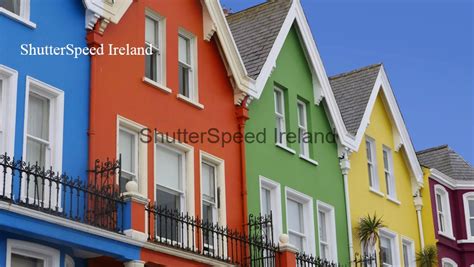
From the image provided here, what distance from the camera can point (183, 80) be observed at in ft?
79.7

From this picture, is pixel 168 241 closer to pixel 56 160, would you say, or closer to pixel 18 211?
pixel 56 160

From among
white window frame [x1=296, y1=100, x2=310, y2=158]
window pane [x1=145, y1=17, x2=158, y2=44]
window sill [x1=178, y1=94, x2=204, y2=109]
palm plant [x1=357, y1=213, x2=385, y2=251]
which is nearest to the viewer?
window pane [x1=145, y1=17, x2=158, y2=44]

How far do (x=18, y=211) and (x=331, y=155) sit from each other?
48.1 feet

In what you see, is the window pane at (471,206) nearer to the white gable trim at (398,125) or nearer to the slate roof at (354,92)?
the white gable trim at (398,125)

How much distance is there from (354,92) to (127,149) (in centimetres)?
1340

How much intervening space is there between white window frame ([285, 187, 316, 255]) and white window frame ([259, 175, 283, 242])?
26.9 inches

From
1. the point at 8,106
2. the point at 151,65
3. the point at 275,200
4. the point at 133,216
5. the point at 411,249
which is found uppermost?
the point at 151,65

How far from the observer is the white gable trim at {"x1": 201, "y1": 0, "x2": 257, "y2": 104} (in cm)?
2498

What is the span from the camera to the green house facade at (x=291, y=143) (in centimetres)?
2614

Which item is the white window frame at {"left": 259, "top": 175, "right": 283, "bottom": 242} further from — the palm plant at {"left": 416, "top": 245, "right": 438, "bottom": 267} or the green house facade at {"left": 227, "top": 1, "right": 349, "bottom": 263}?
the palm plant at {"left": 416, "top": 245, "right": 438, "bottom": 267}

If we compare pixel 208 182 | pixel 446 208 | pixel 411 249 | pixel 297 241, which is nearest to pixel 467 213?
pixel 446 208

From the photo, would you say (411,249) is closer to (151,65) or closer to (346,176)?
(346,176)

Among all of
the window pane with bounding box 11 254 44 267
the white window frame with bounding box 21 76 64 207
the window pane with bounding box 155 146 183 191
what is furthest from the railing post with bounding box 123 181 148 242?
the window pane with bounding box 155 146 183 191

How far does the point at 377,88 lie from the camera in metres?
33.0
